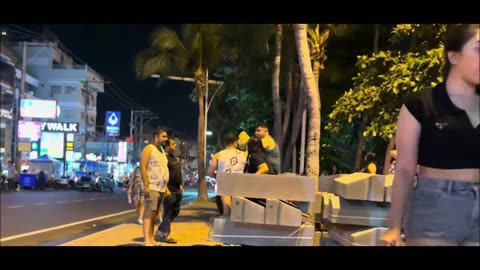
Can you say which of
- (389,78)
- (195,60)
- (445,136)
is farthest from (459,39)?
(195,60)

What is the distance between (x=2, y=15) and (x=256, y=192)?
2.32 meters

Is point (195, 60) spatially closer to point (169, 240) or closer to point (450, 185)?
point (169, 240)

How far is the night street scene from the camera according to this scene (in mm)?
2533

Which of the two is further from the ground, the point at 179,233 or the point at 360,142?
the point at 360,142

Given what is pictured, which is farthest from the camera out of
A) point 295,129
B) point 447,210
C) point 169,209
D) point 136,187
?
point 295,129

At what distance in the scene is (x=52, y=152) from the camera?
602 centimetres

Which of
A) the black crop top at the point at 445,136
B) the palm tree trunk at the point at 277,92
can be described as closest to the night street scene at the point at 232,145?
the black crop top at the point at 445,136

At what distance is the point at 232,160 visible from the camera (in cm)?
697

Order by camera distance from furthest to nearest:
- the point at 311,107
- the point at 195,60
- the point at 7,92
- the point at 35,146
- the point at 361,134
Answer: the point at 195,60 → the point at 361,134 → the point at 311,107 → the point at 35,146 → the point at 7,92

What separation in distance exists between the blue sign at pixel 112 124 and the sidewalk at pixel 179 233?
1091 millimetres

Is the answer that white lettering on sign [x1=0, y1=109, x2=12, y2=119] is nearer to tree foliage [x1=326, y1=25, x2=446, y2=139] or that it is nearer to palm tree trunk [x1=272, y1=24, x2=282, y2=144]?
tree foliage [x1=326, y1=25, x2=446, y2=139]

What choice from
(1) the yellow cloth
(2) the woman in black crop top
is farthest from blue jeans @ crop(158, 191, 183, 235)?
(2) the woman in black crop top

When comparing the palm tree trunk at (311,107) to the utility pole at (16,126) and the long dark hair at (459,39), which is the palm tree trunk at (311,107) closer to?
the utility pole at (16,126)

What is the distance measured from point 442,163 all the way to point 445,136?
0.11 metres
